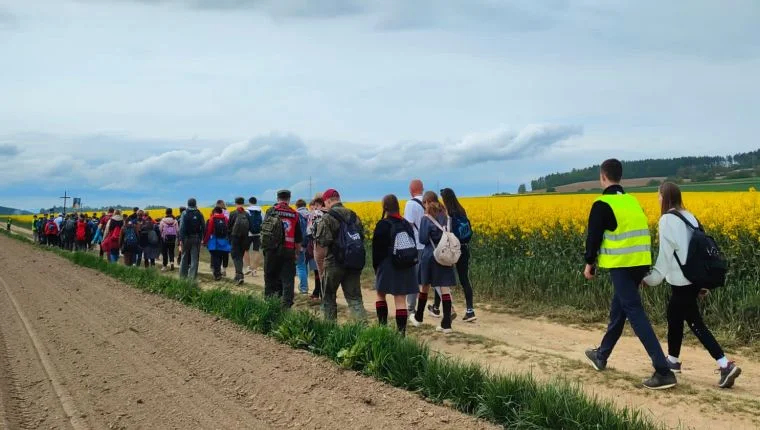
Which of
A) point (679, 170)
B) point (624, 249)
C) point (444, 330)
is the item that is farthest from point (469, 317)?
point (679, 170)

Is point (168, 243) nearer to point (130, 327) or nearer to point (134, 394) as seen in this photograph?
point (130, 327)

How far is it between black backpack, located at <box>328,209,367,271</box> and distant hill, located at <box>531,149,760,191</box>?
45223mm

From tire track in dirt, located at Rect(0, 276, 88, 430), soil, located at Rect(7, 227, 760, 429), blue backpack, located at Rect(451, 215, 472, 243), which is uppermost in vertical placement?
blue backpack, located at Rect(451, 215, 472, 243)

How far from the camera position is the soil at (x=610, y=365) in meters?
5.27

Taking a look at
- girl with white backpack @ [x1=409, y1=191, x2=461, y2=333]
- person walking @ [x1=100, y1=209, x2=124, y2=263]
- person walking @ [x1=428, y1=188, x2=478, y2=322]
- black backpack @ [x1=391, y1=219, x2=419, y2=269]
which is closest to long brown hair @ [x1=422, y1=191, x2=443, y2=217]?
girl with white backpack @ [x1=409, y1=191, x2=461, y2=333]

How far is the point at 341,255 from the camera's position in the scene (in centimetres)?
800

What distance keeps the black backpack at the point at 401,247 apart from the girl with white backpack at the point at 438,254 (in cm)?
80

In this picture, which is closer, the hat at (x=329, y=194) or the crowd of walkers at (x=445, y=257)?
the crowd of walkers at (x=445, y=257)

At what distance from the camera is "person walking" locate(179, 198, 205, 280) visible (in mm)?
14109

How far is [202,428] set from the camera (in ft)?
16.5

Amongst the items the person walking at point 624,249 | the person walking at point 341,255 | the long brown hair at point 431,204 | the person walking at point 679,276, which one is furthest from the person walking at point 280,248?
the person walking at point 679,276

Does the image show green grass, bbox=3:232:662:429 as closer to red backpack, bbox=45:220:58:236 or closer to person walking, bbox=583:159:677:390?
person walking, bbox=583:159:677:390

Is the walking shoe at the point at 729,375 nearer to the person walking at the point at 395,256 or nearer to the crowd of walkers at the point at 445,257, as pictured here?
the crowd of walkers at the point at 445,257

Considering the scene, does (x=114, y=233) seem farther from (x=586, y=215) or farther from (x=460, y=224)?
(x=586, y=215)
